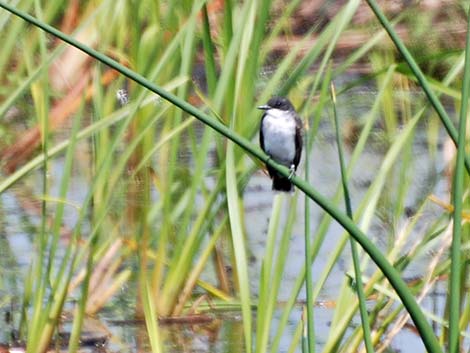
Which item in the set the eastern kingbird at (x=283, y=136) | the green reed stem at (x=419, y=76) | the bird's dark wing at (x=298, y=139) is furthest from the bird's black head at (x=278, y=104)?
the green reed stem at (x=419, y=76)

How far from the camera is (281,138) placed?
4430mm

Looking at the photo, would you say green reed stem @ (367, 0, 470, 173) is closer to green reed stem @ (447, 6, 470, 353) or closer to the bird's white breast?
green reed stem @ (447, 6, 470, 353)

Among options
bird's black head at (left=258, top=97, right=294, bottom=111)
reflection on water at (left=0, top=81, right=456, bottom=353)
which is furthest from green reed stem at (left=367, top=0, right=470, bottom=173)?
bird's black head at (left=258, top=97, right=294, bottom=111)

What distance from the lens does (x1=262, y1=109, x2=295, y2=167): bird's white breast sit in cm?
440

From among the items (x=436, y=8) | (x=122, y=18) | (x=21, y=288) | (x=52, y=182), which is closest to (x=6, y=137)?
(x=52, y=182)

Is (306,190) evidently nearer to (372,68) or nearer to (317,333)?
(317,333)

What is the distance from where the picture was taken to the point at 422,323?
2.17 m

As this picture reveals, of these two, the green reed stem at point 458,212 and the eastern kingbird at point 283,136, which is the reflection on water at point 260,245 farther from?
the green reed stem at point 458,212

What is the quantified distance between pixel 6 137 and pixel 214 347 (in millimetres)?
2025

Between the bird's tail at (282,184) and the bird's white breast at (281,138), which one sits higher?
the bird's white breast at (281,138)

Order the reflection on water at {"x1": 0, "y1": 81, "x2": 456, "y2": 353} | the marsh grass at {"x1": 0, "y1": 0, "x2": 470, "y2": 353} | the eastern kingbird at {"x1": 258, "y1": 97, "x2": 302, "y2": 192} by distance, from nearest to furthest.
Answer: the marsh grass at {"x1": 0, "y1": 0, "x2": 470, "y2": 353} → the reflection on water at {"x1": 0, "y1": 81, "x2": 456, "y2": 353} → the eastern kingbird at {"x1": 258, "y1": 97, "x2": 302, "y2": 192}

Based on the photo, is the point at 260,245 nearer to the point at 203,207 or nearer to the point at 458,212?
the point at 203,207

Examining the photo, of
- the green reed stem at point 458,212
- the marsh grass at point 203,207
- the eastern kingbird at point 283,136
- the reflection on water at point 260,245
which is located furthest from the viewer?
the eastern kingbird at point 283,136

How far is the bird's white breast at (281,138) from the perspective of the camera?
14.4 feet
